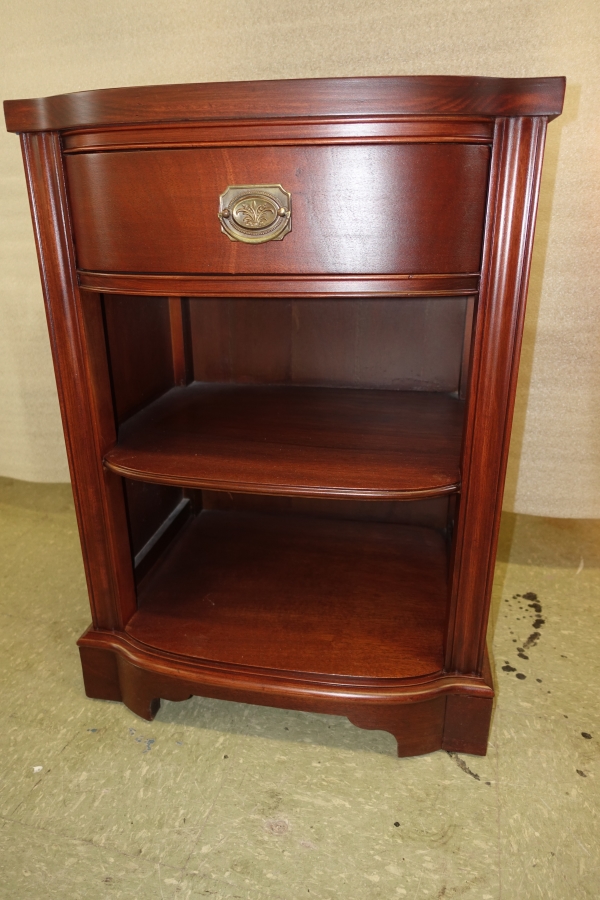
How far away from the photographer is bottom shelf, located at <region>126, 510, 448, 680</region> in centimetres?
112

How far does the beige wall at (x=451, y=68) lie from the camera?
1.33 meters

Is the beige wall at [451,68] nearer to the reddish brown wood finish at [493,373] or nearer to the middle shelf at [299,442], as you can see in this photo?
the middle shelf at [299,442]

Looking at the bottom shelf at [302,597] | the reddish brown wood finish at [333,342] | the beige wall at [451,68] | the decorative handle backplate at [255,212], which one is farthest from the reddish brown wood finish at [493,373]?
the beige wall at [451,68]

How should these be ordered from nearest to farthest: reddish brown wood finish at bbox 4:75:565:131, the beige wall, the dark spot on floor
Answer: reddish brown wood finish at bbox 4:75:565:131
the dark spot on floor
the beige wall

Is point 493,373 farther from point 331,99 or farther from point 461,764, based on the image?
point 461,764

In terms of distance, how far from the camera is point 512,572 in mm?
1609

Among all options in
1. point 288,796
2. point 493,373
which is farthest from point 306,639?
point 493,373

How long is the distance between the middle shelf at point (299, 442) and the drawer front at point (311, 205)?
0.31 meters

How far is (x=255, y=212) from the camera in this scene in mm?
861

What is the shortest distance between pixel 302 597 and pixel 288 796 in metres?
0.35

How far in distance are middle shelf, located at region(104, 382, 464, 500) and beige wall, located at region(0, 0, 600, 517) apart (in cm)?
38

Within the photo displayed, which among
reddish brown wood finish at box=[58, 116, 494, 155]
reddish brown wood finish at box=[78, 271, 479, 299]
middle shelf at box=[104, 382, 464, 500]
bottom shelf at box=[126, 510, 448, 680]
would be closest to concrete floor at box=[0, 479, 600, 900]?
bottom shelf at box=[126, 510, 448, 680]

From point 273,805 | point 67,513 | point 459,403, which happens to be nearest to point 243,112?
point 459,403

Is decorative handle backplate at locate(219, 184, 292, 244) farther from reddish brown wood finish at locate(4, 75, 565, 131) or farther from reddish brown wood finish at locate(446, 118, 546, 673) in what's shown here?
reddish brown wood finish at locate(446, 118, 546, 673)
